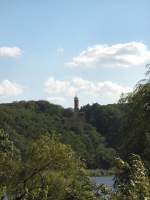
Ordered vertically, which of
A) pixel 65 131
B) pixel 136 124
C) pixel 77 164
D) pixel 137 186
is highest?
pixel 65 131

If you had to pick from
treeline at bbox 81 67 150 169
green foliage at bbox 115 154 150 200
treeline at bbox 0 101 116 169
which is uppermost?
treeline at bbox 0 101 116 169

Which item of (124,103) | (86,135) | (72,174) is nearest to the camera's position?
(124,103)

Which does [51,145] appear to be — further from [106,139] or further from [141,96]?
[106,139]

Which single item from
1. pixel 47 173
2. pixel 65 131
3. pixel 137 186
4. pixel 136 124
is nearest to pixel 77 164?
pixel 47 173

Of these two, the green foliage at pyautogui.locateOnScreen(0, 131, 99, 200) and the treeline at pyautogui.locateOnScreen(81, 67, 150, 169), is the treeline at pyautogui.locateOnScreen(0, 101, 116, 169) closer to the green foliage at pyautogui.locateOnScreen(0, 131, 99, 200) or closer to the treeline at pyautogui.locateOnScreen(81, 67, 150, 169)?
the green foliage at pyautogui.locateOnScreen(0, 131, 99, 200)

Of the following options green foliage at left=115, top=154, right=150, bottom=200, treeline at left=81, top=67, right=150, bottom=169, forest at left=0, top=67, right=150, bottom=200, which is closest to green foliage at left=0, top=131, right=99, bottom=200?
forest at left=0, top=67, right=150, bottom=200

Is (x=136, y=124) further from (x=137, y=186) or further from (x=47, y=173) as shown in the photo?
(x=47, y=173)

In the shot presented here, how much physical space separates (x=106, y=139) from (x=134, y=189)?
17023 centimetres

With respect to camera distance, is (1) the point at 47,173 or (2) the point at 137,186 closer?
(2) the point at 137,186

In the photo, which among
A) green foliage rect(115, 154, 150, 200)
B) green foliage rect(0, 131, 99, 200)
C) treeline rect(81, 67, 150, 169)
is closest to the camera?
green foliage rect(115, 154, 150, 200)

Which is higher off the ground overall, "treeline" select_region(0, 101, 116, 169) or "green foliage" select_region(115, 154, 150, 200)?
"treeline" select_region(0, 101, 116, 169)

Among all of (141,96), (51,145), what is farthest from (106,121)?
(141,96)

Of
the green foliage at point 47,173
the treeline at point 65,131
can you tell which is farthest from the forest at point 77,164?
the treeline at point 65,131

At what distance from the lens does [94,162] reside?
6240 inches
